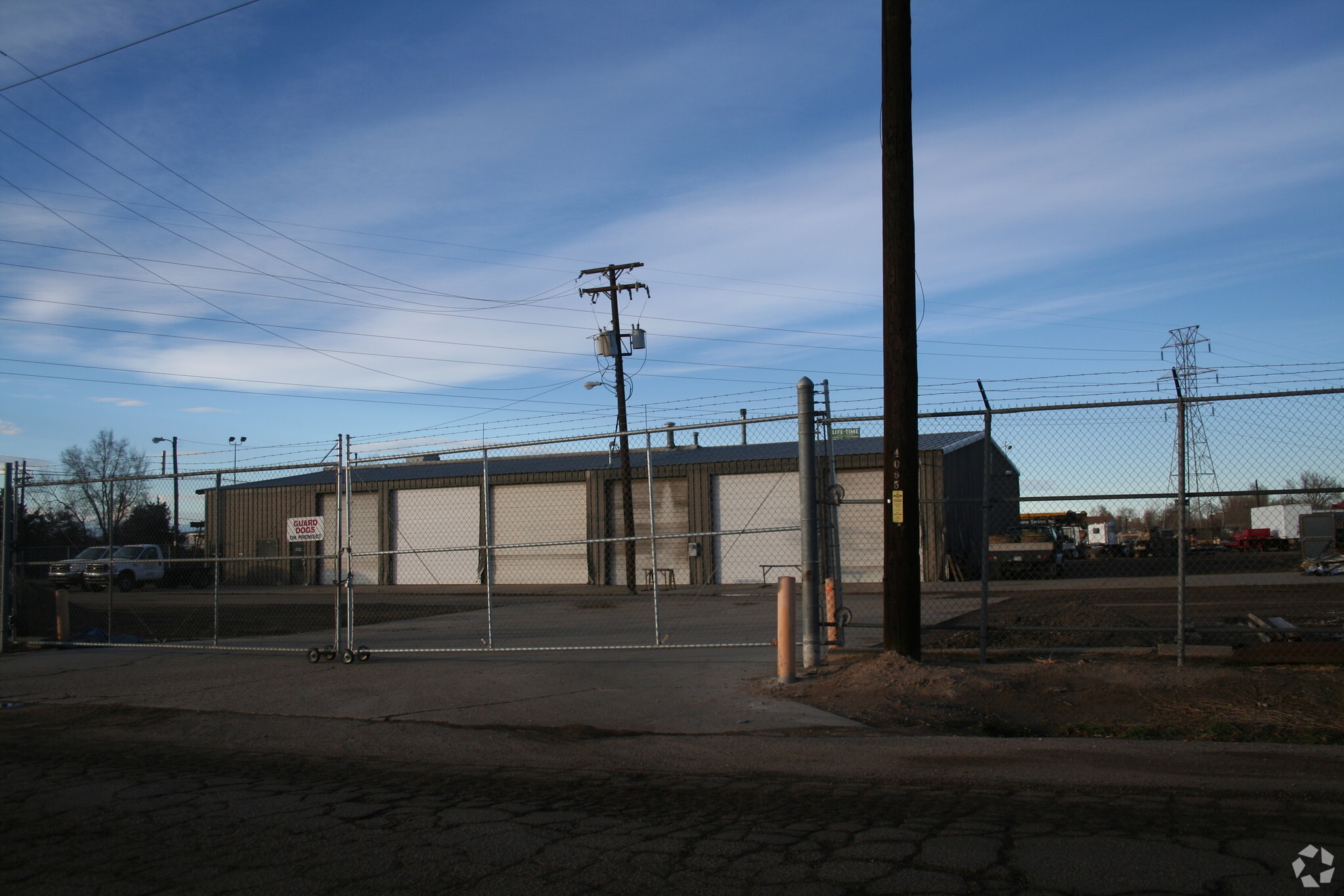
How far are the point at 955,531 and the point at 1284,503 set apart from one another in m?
20.1

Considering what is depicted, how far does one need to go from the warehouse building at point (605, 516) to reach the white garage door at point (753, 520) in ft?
0.16

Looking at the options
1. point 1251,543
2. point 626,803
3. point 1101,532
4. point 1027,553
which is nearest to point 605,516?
point 1027,553

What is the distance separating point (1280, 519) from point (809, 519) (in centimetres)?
1132

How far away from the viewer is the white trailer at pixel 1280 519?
11.1 meters

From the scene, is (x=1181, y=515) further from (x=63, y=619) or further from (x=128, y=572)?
(x=128, y=572)

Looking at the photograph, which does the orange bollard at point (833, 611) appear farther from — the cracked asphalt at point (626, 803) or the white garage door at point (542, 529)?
the white garage door at point (542, 529)

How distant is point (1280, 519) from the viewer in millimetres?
16125

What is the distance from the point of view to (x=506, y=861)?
177 inches

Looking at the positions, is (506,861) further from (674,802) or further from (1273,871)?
(1273,871)

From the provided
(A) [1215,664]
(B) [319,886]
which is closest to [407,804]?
(B) [319,886]

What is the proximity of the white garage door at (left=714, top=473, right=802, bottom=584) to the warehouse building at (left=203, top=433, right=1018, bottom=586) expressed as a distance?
0.05 m

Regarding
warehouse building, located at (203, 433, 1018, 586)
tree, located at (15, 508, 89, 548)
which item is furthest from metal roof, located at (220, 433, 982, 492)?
tree, located at (15, 508, 89, 548)

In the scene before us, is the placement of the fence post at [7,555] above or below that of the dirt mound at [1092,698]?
above

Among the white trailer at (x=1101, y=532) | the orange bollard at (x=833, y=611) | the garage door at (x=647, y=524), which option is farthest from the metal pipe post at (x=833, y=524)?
the white trailer at (x=1101, y=532)
